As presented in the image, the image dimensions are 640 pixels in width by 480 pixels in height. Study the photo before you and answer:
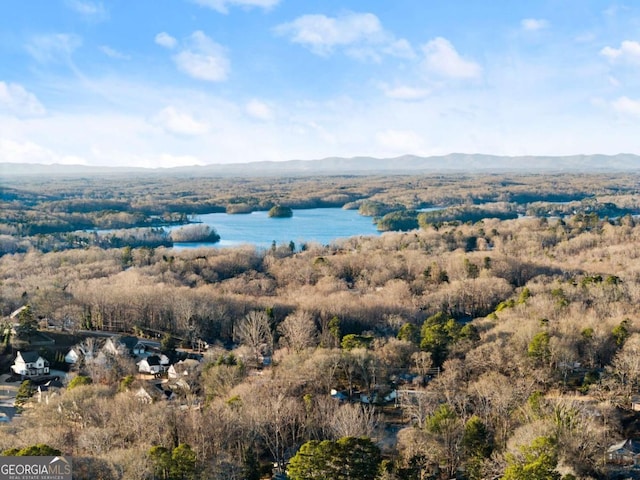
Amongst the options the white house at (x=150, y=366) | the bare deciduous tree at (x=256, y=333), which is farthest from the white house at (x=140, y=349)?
the bare deciduous tree at (x=256, y=333)

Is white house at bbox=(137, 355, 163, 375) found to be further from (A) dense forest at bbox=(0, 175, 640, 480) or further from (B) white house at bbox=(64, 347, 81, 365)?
(B) white house at bbox=(64, 347, 81, 365)

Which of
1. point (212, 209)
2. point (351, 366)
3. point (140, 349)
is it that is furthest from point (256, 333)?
point (212, 209)

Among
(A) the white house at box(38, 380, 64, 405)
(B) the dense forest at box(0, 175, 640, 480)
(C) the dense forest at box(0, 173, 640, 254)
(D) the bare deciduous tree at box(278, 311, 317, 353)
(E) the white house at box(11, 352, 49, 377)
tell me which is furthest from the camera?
(C) the dense forest at box(0, 173, 640, 254)

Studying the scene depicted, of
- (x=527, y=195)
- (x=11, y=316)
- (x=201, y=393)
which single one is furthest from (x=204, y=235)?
(x=527, y=195)

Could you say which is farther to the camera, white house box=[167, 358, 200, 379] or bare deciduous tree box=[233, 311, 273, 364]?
bare deciduous tree box=[233, 311, 273, 364]

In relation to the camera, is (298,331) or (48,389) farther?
(298,331)

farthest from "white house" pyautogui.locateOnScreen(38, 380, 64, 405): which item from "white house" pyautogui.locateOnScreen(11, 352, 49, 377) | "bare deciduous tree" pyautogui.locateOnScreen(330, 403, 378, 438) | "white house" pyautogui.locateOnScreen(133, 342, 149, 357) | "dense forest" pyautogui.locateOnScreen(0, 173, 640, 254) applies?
"dense forest" pyautogui.locateOnScreen(0, 173, 640, 254)

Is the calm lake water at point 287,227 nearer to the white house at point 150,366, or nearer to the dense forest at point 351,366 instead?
the dense forest at point 351,366

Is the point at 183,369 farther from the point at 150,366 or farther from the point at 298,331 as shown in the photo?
the point at 298,331
